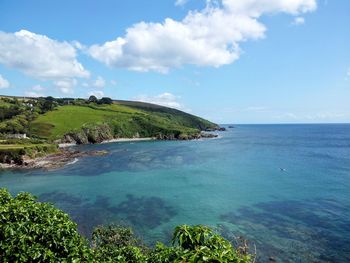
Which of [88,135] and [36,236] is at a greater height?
[36,236]

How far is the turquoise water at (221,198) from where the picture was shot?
43.7 m

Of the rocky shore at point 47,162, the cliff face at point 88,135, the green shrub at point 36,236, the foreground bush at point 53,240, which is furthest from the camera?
the cliff face at point 88,135

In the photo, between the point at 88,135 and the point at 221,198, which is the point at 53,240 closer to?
the point at 221,198

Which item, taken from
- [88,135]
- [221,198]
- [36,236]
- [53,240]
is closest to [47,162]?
[221,198]

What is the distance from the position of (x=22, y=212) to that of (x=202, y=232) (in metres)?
9.77

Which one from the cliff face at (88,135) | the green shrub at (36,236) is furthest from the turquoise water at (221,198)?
the cliff face at (88,135)

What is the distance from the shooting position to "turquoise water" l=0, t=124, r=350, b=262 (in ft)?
143

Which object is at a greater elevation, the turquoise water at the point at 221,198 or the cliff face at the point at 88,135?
the cliff face at the point at 88,135

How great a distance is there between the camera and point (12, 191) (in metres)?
69.8

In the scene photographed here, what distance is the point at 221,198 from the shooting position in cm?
6512

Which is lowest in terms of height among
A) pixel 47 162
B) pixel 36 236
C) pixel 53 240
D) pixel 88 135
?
pixel 47 162

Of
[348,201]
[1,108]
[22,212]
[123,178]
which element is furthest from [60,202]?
[1,108]

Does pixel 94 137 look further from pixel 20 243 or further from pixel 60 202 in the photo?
pixel 20 243

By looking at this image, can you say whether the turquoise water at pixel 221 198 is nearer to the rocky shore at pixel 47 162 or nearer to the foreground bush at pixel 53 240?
the rocky shore at pixel 47 162
